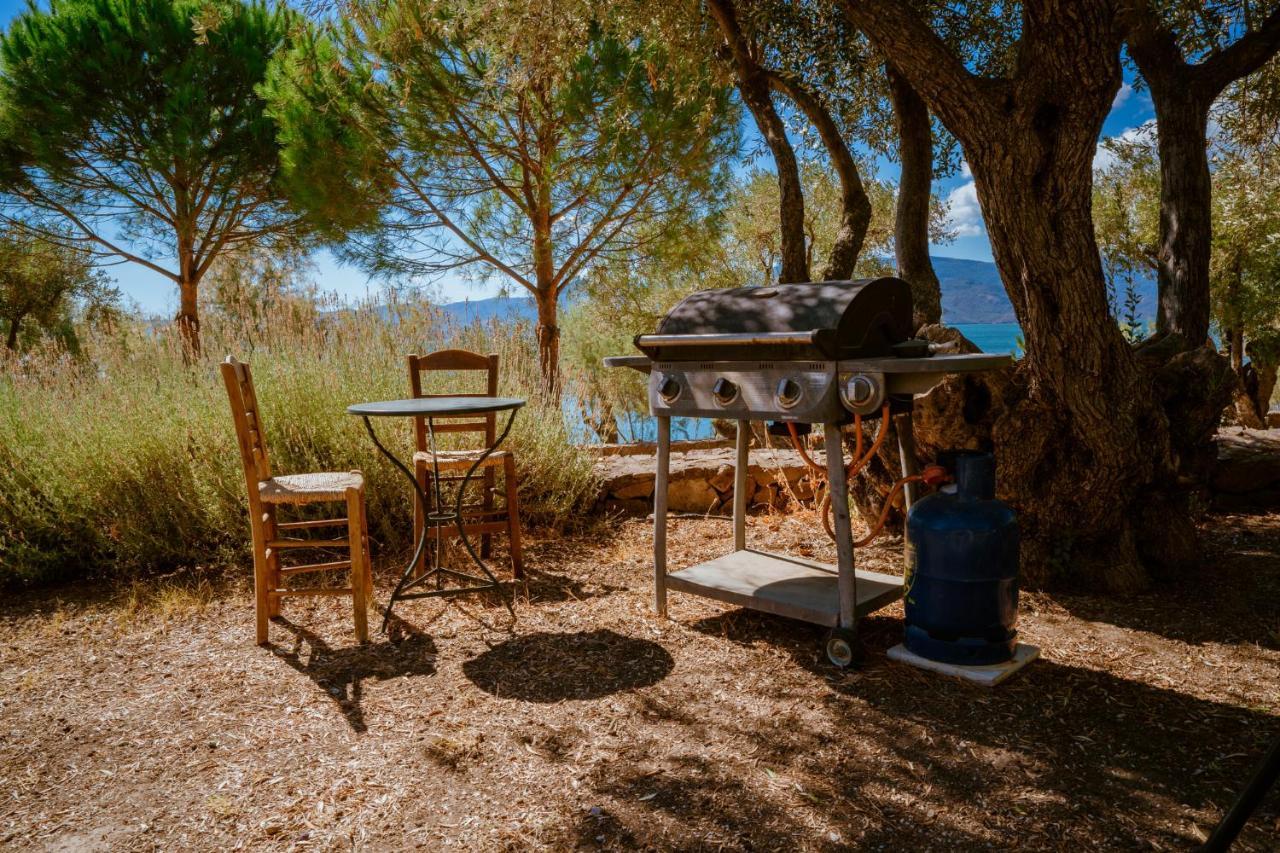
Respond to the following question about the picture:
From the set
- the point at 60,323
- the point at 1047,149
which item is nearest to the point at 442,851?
the point at 1047,149

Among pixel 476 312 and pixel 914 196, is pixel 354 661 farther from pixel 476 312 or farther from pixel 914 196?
pixel 914 196

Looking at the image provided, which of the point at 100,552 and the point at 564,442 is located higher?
the point at 564,442

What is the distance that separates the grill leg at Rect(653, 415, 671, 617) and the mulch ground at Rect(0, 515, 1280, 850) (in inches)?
4.7

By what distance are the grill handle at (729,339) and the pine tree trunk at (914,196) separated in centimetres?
214

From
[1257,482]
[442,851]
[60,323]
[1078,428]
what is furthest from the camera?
[60,323]

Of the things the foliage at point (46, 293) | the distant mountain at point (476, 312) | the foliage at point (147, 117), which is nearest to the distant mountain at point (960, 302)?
the distant mountain at point (476, 312)

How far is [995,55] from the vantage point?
541cm

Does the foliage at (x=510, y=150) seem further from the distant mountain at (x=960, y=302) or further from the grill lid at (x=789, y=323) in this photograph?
the grill lid at (x=789, y=323)

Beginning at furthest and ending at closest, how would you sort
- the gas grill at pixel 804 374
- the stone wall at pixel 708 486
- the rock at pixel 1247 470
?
the stone wall at pixel 708 486, the rock at pixel 1247 470, the gas grill at pixel 804 374

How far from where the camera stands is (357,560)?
3.02m

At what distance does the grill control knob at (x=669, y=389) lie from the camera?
2.94 metres

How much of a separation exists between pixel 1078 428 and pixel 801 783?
2.05m

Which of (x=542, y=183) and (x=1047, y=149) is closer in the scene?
(x=1047, y=149)

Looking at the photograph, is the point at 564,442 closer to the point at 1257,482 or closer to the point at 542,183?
the point at 1257,482
